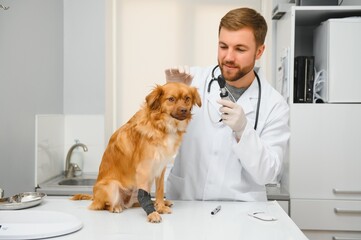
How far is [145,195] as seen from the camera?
4.47ft

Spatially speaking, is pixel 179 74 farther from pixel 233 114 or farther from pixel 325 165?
pixel 325 165

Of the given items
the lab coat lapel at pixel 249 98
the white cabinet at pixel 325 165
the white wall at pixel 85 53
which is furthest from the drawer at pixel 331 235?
the white wall at pixel 85 53

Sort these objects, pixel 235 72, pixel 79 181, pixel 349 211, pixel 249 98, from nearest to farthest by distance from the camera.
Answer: pixel 235 72 → pixel 249 98 → pixel 349 211 → pixel 79 181

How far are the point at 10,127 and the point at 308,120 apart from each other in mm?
1751

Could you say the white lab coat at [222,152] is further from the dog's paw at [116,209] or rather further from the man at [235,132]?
the dog's paw at [116,209]

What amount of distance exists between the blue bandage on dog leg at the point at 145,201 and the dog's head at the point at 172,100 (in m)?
0.27

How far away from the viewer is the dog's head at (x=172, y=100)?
4.44ft

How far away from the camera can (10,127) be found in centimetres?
238

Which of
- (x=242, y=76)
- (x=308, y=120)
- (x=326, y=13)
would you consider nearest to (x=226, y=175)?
(x=242, y=76)

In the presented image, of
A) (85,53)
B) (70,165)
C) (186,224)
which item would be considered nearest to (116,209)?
(186,224)

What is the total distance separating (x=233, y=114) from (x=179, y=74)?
1.05 ft

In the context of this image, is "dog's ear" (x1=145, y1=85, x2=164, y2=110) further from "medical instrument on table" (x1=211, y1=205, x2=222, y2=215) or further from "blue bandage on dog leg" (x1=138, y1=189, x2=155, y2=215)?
"medical instrument on table" (x1=211, y1=205, x2=222, y2=215)

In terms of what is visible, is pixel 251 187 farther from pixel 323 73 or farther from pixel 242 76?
pixel 323 73

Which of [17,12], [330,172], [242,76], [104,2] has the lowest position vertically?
[330,172]
